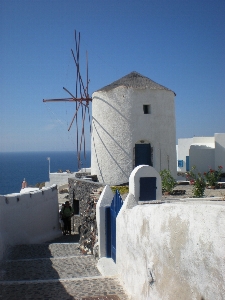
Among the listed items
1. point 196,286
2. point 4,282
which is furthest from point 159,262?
point 4,282

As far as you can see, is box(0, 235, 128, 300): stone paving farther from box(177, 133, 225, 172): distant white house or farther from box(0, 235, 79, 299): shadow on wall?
box(177, 133, 225, 172): distant white house

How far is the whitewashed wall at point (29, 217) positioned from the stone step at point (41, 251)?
0.35 metres

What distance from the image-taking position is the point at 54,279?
7262 mm

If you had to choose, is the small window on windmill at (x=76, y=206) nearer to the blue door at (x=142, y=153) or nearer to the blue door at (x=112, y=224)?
the blue door at (x=142, y=153)

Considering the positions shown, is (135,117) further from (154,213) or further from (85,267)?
(154,213)

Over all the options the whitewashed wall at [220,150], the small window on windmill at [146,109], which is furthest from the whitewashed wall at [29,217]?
the whitewashed wall at [220,150]

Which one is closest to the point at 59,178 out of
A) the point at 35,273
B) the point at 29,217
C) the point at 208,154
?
the point at 208,154

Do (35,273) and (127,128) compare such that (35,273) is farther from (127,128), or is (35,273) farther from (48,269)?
(127,128)

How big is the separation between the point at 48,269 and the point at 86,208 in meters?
5.61

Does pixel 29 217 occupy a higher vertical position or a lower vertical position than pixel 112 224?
lower

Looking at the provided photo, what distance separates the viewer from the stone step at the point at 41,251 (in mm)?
10516

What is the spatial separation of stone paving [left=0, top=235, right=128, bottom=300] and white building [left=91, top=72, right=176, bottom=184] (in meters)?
7.00

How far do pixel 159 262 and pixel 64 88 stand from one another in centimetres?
1821

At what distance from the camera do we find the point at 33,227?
1335cm
